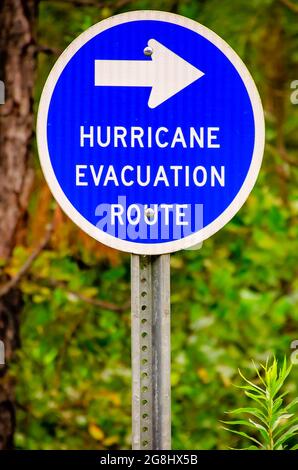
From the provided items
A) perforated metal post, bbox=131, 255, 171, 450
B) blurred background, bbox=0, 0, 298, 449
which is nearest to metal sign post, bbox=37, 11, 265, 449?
perforated metal post, bbox=131, 255, 171, 450

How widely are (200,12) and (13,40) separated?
2.36 feet

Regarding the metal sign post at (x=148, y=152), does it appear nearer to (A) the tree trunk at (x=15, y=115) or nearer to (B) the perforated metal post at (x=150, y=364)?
(B) the perforated metal post at (x=150, y=364)

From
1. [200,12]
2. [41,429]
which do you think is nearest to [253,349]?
[41,429]

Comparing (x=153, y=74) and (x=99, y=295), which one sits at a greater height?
(x=99, y=295)

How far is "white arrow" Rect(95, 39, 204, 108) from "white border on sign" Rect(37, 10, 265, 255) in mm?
55

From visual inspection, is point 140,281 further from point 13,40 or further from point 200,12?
point 200,12

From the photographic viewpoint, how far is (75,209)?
1.72m

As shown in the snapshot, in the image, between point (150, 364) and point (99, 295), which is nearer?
point (150, 364)

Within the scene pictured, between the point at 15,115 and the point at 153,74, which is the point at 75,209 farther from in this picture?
the point at 15,115

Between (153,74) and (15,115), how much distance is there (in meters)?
1.54

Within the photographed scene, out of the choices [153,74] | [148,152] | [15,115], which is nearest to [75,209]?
[148,152]

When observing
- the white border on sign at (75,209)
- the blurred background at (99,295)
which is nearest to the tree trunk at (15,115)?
the blurred background at (99,295)

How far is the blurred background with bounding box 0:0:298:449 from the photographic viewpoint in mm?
3221

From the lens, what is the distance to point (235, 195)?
175 cm
